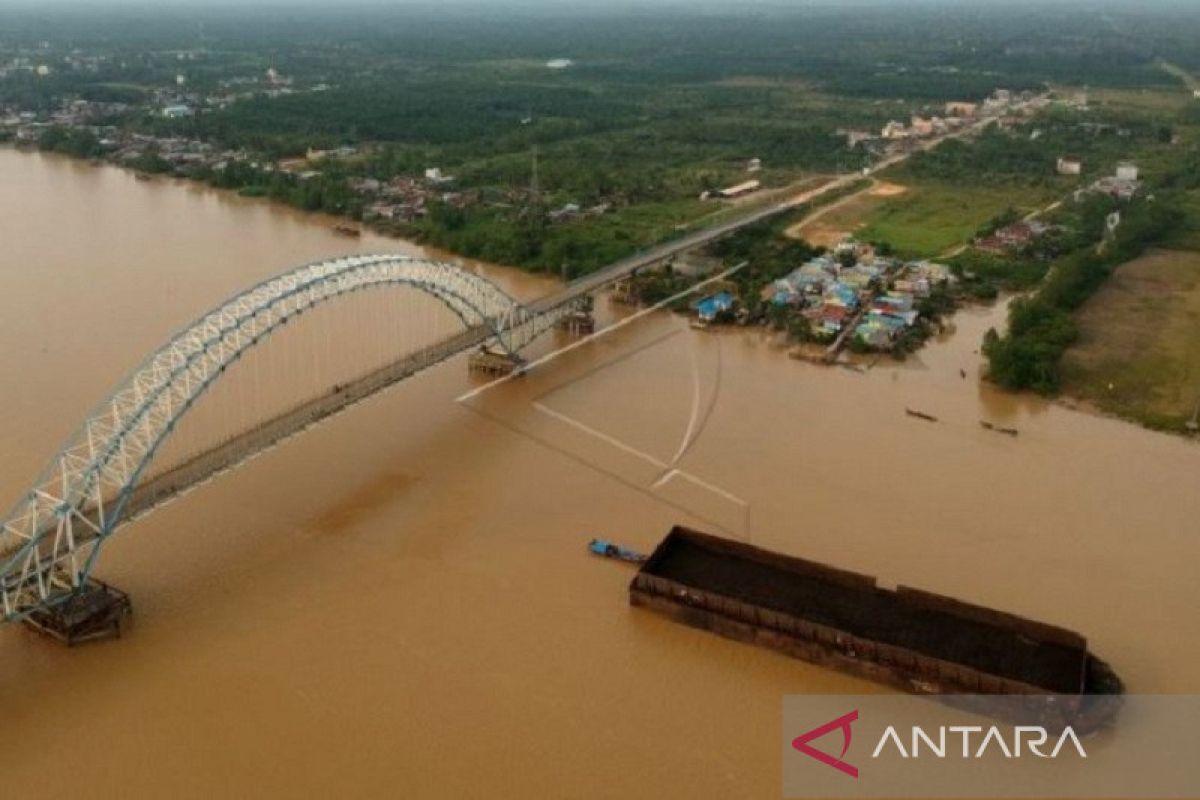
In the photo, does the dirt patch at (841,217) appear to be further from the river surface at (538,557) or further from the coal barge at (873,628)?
the coal barge at (873,628)

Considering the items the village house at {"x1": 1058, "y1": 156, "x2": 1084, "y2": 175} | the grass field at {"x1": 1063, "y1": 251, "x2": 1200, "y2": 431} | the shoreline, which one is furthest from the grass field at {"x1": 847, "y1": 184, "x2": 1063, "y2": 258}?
the grass field at {"x1": 1063, "y1": 251, "x2": 1200, "y2": 431}

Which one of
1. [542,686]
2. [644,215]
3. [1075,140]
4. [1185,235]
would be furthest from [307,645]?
[1075,140]

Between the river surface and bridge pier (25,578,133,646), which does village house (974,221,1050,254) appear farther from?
bridge pier (25,578,133,646)

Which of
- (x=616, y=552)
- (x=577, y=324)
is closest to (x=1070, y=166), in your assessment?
(x=577, y=324)

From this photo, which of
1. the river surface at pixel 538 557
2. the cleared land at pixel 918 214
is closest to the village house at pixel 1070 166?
the cleared land at pixel 918 214

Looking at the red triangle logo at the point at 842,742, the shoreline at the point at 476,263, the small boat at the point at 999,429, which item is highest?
the shoreline at the point at 476,263

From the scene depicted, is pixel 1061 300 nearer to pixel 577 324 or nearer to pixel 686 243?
pixel 686 243
